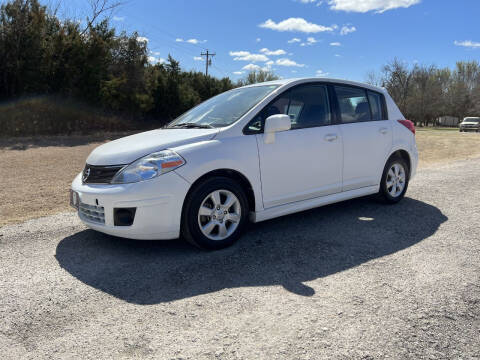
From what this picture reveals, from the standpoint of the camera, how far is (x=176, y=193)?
3.62m

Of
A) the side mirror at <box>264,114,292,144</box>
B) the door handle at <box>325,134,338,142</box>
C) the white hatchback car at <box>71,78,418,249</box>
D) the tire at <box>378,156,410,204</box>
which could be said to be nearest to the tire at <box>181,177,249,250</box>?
the white hatchback car at <box>71,78,418,249</box>

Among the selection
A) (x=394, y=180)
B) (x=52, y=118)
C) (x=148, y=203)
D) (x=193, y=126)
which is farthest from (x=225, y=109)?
(x=52, y=118)

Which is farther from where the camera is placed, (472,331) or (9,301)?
(9,301)

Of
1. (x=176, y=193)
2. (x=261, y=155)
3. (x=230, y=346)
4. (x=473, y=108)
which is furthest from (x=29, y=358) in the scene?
(x=473, y=108)

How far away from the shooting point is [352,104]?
524 cm

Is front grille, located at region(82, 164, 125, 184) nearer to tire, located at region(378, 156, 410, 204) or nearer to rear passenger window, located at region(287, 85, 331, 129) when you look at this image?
rear passenger window, located at region(287, 85, 331, 129)

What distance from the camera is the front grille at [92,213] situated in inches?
147

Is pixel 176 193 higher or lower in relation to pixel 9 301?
higher

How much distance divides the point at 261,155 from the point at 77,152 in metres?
9.81

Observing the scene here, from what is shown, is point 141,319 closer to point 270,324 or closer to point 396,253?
point 270,324

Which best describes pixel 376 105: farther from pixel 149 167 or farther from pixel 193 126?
pixel 149 167

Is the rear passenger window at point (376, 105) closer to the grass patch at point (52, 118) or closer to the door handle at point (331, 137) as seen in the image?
the door handle at point (331, 137)

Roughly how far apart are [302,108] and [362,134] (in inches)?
40.9

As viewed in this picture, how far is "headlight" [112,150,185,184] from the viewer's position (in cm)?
362
